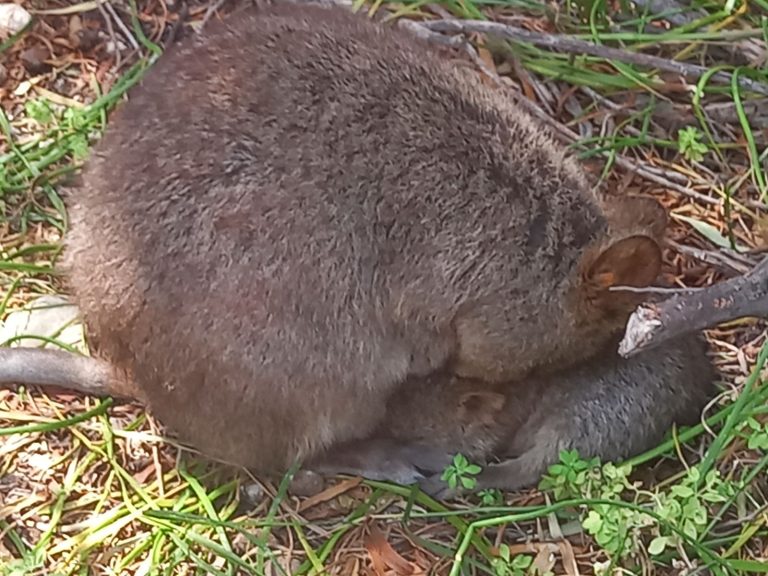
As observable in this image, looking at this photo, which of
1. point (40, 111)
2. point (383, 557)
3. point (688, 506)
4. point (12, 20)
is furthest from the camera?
point (12, 20)

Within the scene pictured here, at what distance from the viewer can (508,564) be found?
136 inches

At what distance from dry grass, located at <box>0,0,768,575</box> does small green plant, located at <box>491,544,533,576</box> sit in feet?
0.05

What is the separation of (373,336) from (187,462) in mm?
722

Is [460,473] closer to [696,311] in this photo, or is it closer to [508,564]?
[508,564]

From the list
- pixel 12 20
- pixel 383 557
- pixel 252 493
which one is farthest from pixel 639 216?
pixel 12 20

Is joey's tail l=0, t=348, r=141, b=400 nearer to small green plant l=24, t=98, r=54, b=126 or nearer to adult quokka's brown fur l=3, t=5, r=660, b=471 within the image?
adult quokka's brown fur l=3, t=5, r=660, b=471

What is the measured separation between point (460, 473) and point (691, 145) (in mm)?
1307

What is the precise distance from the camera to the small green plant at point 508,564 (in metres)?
3.44

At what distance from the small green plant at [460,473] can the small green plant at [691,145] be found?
125 cm

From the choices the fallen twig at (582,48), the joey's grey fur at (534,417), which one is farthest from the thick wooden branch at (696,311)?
the fallen twig at (582,48)

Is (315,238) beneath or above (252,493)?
above

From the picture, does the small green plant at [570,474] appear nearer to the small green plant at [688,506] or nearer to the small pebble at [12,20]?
the small green plant at [688,506]

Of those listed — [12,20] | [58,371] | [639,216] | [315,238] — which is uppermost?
[12,20]

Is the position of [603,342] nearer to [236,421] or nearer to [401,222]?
[401,222]
